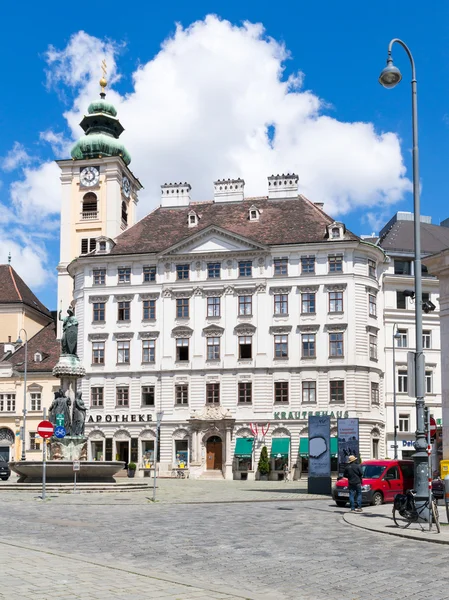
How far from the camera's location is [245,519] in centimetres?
2178

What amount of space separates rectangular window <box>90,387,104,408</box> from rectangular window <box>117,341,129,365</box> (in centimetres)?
274

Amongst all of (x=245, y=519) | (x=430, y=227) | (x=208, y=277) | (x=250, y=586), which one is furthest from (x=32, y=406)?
(x=250, y=586)

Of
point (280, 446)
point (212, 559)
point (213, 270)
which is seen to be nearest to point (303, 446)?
point (280, 446)

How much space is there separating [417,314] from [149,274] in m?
46.4

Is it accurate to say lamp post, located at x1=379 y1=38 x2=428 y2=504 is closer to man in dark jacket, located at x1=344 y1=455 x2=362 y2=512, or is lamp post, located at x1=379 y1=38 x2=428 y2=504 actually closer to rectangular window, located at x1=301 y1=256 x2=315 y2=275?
man in dark jacket, located at x1=344 y1=455 x2=362 y2=512

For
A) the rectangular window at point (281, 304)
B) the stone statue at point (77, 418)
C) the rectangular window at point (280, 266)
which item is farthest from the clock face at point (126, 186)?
the stone statue at point (77, 418)

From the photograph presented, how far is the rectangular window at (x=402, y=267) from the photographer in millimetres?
69438

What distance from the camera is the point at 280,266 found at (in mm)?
63438

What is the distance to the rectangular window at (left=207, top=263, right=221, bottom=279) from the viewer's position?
64312 millimetres

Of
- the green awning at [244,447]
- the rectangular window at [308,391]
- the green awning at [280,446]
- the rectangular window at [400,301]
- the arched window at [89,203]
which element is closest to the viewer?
the green awning at [280,446]

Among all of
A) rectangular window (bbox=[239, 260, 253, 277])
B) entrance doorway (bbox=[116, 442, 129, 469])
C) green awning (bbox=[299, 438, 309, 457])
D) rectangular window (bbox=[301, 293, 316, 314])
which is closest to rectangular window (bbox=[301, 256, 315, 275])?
rectangular window (bbox=[301, 293, 316, 314])

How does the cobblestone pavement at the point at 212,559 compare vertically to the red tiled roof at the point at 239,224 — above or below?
below

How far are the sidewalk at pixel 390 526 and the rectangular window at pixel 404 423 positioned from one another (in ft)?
137

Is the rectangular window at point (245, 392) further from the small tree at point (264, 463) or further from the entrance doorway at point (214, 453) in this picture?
the small tree at point (264, 463)
